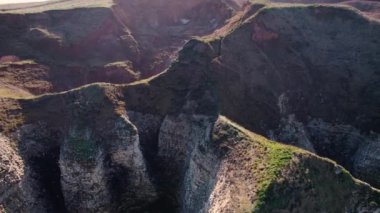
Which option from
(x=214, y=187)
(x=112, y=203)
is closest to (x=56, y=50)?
(x=112, y=203)

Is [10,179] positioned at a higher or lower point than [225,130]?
lower

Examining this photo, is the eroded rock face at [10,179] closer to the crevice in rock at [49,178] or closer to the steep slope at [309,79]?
the crevice in rock at [49,178]

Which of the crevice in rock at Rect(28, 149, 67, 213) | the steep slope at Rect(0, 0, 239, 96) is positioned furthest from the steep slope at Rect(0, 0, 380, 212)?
the steep slope at Rect(0, 0, 239, 96)

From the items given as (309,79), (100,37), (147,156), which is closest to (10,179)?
(147,156)

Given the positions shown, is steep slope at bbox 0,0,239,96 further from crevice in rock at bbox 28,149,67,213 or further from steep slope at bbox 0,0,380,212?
crevice in rock at bbox 28,149,67,213

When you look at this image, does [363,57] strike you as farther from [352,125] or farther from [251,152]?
[251,152]

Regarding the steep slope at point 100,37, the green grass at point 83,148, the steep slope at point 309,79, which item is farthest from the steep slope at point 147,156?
the steep slope at point 100,37

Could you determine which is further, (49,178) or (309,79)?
(309,79)

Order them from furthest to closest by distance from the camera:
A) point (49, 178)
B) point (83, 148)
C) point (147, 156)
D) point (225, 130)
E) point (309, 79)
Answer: point (309, 79) → point (147, 156) → point (49, 178) → point (83, 148) → point (225, 130)

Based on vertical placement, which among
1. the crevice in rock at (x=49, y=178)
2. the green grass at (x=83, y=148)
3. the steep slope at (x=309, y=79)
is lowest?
the crevice in rock at (x=49, y=178)

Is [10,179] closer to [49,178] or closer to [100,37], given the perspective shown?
[49,178]

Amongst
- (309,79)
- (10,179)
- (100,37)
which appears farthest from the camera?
(100,37)
